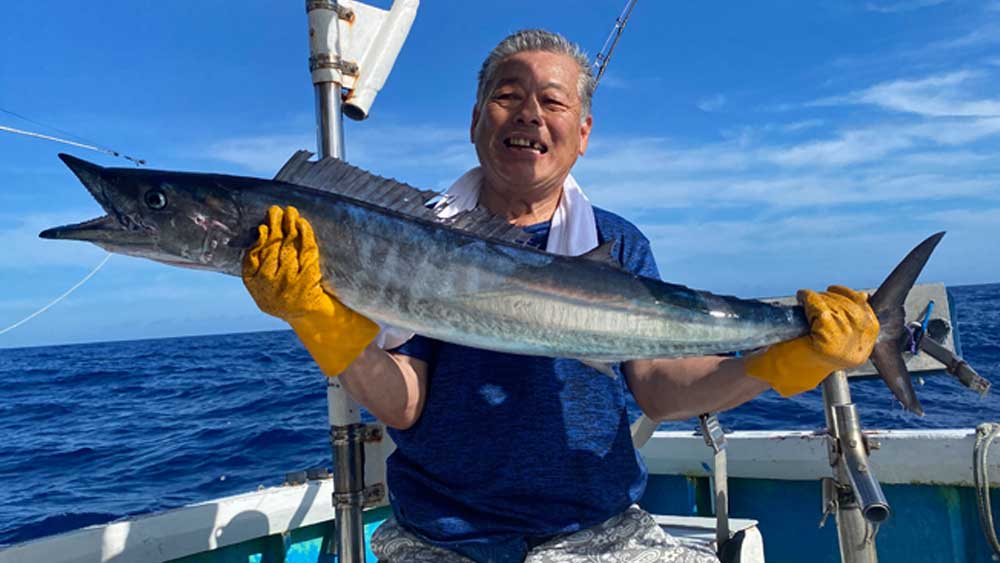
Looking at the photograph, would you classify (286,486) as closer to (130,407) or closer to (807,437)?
(807,437)

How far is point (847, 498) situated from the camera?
2.80 metres

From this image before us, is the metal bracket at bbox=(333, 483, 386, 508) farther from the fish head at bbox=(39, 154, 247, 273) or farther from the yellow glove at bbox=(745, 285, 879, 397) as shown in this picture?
the yellow glove at bbox=(745, 285, 879, 397)

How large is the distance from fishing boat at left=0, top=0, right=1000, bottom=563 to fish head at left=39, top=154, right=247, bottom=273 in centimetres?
115

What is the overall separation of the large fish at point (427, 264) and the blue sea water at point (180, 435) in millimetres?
4953

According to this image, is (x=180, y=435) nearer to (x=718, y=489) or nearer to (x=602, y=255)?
(x=718, y=489)

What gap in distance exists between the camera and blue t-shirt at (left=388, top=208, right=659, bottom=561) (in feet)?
8.05

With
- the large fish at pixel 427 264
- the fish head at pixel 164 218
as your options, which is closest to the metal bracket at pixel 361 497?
the large fish at pixel 427 264

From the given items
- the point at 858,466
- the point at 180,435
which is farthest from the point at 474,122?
the point at 180,435

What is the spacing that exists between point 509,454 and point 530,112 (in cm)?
135

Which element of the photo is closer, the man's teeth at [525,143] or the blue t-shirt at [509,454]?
the blue t-shirt at [509,454]

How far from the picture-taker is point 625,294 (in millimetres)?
2385

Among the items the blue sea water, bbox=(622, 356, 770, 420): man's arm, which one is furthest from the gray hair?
the blue sea water

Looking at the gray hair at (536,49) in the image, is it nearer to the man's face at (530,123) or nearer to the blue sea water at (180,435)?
the man's face at (530,123)

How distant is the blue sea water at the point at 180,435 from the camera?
23.5 feet
